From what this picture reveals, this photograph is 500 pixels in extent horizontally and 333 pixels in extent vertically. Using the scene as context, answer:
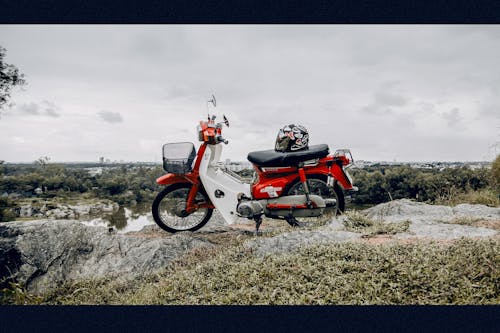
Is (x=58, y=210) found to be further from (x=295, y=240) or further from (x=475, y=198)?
(x=475, y=198)

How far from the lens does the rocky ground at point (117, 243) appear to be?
444 centimetres

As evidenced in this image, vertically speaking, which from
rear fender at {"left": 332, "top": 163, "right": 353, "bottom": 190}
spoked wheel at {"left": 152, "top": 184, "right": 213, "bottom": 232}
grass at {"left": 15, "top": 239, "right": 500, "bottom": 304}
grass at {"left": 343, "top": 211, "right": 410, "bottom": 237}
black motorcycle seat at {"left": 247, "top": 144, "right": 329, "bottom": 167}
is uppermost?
black motorcycle seat at {"left": 247, "top": 144, "right": 329, "bottom": 167}

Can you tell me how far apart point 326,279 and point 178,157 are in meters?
2.67

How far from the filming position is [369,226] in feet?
16.7

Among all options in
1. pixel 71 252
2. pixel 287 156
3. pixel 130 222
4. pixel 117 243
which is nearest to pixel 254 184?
pixel 287 156

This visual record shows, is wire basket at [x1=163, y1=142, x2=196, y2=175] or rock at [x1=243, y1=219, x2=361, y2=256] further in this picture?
wire basket at [x1=163, y1=142, x2=196, y2=175]

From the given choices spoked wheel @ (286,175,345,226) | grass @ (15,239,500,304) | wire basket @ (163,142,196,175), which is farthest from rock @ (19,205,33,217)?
spoked wheel @ (286,175,345,226)

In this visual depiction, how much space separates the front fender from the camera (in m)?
5.05

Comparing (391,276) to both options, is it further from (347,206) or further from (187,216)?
(187,216)

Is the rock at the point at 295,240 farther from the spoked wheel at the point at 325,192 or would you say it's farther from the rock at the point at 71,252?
the rock at the point at 71,252

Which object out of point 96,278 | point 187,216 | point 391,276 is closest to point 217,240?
point 187,216

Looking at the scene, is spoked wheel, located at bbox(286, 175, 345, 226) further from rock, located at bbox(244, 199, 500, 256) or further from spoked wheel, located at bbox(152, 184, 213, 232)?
spoked wheel, located at bbox(152, 184, 213, 232)

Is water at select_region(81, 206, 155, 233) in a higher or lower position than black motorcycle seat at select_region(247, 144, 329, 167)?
lower

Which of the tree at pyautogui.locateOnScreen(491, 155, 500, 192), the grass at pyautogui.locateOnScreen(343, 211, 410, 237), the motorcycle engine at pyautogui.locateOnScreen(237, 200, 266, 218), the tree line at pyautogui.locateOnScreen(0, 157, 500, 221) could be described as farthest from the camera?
the tree at pyautogui.locateOnScreen(491, 155, 500, 192)
